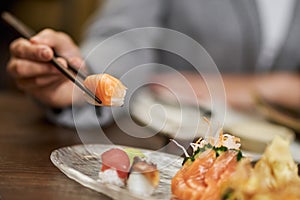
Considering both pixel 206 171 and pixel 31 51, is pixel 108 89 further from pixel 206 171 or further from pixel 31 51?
pixel 31 51

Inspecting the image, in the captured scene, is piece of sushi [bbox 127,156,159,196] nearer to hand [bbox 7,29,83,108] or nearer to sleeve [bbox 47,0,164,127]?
hand [bbox 7,29,83,108]

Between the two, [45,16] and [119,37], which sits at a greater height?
[45,16]

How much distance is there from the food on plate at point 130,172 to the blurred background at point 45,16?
229 centimetres

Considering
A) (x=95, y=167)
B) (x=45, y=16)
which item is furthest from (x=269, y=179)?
(x=45, y=16)

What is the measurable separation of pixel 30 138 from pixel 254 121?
1.82 ft

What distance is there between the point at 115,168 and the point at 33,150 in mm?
265

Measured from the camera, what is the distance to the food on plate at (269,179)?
1.69 feet

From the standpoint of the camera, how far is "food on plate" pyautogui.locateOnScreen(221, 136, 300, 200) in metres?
0.51

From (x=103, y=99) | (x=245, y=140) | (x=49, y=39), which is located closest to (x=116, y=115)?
(x=103, y=99)

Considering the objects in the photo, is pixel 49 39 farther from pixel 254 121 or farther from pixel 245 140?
pixel 254 121

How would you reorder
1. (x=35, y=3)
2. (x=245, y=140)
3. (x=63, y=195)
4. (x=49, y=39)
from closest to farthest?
(x=63, y=195), (x=49, y=39), (x=245, y=140), (x=35, y=3)

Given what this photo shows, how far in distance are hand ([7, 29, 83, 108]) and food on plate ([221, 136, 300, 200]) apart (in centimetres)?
32

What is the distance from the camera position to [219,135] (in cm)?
63

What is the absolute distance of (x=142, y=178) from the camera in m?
0.57
